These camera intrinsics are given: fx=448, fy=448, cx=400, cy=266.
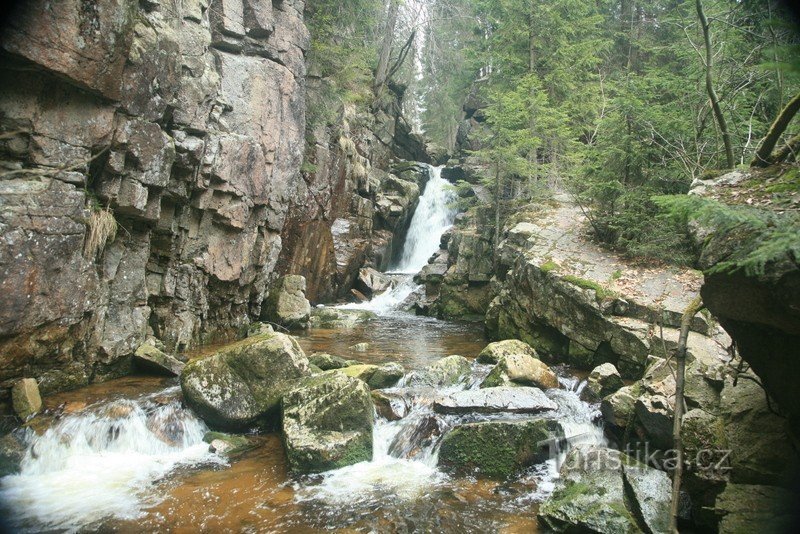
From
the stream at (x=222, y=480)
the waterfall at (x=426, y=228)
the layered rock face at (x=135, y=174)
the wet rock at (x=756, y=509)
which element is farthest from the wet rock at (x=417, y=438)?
the waterfall at (x=426, y=228)

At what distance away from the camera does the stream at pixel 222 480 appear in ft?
18.1

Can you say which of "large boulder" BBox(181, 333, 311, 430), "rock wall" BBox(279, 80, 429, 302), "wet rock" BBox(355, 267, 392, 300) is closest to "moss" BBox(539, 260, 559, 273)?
"large boulder" BBox(181, 333, 311, 430)

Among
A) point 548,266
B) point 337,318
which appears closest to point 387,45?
point 337,318

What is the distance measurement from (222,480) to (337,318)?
11167mm

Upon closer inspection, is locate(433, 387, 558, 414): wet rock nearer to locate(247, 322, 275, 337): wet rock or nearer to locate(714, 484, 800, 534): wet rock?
locate(714, 484, 800, 534): wet rock

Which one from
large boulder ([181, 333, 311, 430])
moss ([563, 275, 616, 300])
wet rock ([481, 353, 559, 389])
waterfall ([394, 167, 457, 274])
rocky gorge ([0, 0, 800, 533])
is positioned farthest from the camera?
waterfall ([394, 167, 457, 274])

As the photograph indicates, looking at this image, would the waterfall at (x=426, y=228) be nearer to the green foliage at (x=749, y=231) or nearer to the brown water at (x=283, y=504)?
the brown water at (x=283, y=504)

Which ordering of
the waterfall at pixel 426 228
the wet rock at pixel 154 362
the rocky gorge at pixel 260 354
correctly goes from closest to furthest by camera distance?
the rocky gorge at pixel 260 354 < the wet rock at pixel 154 362 < the waterfall at pixel 426 228

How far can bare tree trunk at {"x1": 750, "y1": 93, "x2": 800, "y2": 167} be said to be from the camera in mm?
3662

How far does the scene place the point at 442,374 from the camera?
10.3m

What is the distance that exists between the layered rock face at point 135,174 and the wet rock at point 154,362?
0.80ft

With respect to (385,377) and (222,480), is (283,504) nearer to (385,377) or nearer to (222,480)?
(222,480)

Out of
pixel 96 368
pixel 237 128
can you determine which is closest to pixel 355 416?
pixel 96 368

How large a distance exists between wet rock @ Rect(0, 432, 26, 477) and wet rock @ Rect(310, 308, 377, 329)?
10448 millimetres
